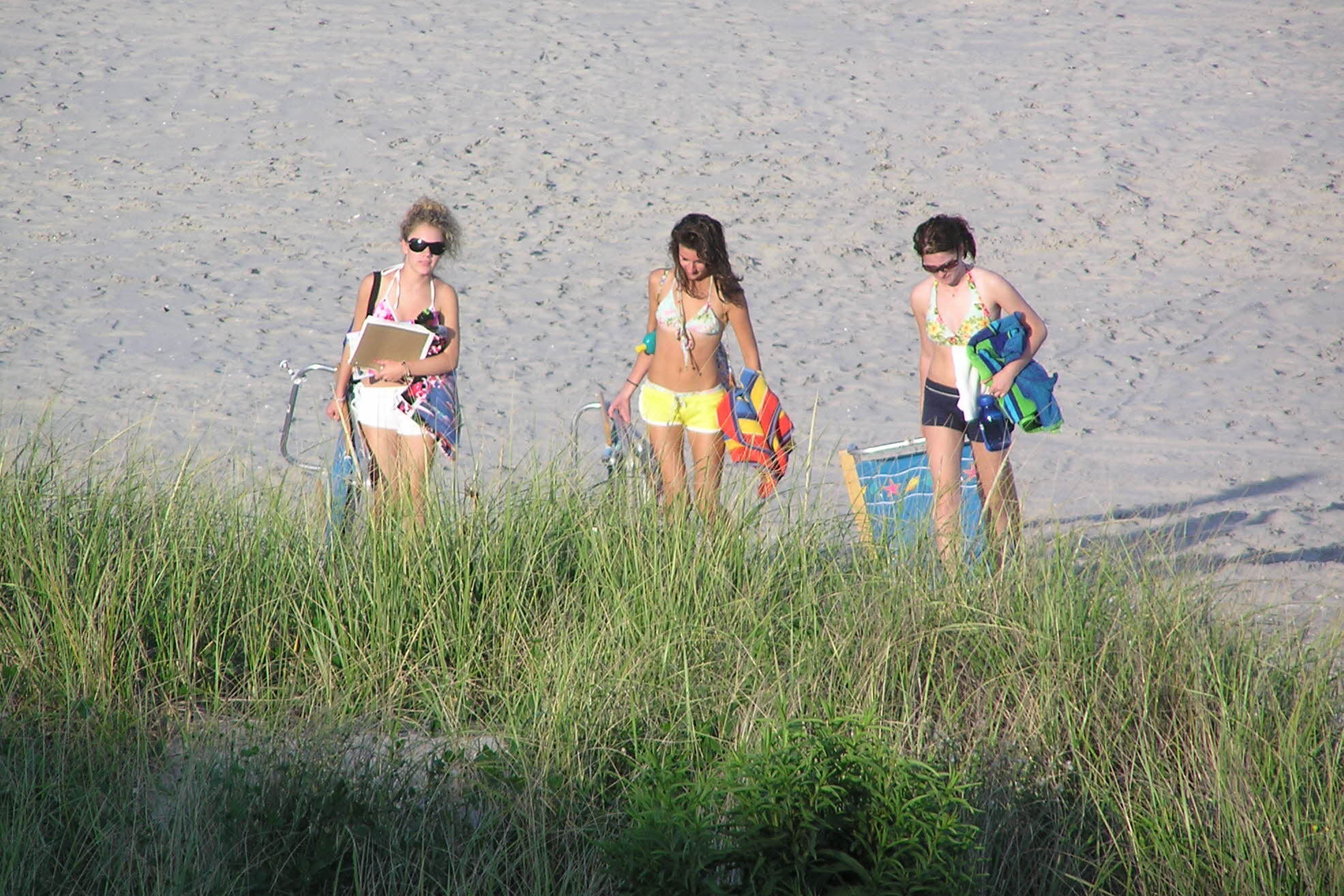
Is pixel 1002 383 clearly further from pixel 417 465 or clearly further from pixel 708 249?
pixel 417 465

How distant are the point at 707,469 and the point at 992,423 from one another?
45.2 inches

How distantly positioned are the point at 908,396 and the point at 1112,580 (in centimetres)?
464

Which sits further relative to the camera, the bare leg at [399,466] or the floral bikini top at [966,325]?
the floral bikini top at [966,325]

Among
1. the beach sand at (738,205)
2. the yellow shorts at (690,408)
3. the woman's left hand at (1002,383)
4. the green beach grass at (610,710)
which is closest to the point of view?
the green beach grass at (610,710)

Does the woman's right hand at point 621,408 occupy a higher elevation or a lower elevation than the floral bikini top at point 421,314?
lower

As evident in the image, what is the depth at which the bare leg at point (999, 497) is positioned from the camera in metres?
4.27

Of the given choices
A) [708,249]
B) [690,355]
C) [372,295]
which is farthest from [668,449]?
[372,295]

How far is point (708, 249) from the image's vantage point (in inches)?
209

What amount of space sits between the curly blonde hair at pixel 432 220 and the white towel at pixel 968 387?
1938 mm

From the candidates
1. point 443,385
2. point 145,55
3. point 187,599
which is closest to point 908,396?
point 443,385

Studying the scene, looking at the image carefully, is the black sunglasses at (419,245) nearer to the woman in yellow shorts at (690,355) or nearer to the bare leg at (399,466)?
the bare leg at (399,466)

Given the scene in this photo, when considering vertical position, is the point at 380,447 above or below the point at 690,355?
below

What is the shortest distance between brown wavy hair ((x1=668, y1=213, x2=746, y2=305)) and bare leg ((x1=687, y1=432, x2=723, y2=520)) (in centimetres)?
54

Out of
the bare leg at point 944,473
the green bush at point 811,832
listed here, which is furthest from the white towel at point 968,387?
the green bush at point 811,832
